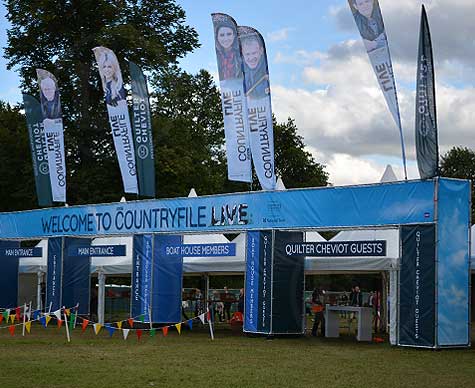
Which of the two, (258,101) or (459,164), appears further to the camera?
(459,164)

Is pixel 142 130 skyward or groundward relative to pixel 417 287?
skyward

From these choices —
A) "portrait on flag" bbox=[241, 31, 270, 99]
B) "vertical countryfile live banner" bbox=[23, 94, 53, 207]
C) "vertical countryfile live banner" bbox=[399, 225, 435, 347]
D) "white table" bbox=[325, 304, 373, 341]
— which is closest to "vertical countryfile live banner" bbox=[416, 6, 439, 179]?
"vertical countryfile live banner" bbox=[399, 225, 435, 347]

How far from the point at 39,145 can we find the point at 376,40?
1387 centimetres

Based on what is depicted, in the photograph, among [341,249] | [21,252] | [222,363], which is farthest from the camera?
[21,252]

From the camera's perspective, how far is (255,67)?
2066cm

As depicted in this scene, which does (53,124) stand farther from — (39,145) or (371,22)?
(371,22)

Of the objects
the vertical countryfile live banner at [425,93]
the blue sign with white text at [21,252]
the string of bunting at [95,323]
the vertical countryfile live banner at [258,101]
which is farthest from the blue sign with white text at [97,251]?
the vertical countryfile live banner at [425,93]

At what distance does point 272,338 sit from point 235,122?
5.08m

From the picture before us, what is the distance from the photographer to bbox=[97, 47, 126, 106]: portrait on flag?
24.6 meters

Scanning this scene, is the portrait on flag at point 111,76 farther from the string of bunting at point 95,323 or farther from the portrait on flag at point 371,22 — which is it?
the portrait on flag at point 371,22

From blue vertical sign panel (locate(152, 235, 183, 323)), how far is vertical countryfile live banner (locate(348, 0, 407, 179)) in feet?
27.7

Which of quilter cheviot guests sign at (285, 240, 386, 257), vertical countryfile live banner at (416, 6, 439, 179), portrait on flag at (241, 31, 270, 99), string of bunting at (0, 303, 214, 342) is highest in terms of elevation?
portrait on flag at (241, 31, 270, 99)

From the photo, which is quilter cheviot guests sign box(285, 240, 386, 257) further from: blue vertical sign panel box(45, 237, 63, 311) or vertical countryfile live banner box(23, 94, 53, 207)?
vertical countryfile live banner box(23, 94, 53, 207)

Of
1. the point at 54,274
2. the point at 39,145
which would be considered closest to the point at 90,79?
the point at 39,145
